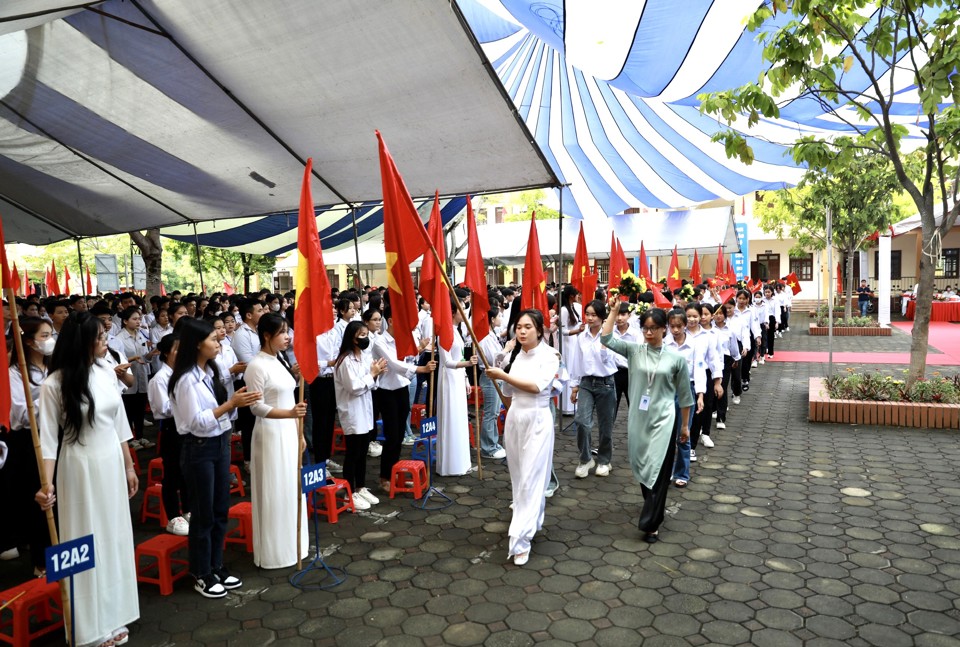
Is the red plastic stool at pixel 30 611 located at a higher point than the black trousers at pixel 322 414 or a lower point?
lower

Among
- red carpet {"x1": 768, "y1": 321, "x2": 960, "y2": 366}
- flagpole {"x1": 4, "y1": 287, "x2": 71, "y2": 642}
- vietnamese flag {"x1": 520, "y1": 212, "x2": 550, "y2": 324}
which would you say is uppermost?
vietnamese flag {"x1": 520, "y1": 212, "x2": 550, "y2": 324}

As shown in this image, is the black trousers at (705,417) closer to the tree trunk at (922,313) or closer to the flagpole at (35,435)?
the tree trunk at (922,313)

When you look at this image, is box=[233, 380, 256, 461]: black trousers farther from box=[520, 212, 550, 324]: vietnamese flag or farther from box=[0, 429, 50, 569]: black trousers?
box=[520, 212, 550, 324]: vietnamese flag

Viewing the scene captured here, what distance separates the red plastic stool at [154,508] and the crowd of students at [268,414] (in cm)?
12

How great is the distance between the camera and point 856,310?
23.1m

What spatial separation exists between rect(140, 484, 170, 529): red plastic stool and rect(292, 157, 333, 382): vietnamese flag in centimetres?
162

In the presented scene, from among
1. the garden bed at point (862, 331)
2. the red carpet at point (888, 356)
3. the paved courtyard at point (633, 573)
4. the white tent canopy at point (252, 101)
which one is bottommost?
the paved courtyard at point (633, 573)

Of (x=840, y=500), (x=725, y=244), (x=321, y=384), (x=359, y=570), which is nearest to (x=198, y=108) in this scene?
(x=321, y=384)

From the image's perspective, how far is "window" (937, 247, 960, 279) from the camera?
23.8 metres

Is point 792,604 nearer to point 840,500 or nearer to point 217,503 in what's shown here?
point 840,500

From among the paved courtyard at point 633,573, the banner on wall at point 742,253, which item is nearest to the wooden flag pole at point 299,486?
the paved courtyard at point 633,573

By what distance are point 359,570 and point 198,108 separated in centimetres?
459

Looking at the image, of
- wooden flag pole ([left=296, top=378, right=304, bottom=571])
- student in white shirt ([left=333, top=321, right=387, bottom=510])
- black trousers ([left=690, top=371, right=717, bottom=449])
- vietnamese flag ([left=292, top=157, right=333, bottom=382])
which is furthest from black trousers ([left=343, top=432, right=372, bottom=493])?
black trousers ([left=690, top=371, right=717, bottom=449])

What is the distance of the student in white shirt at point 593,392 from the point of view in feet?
18.0
